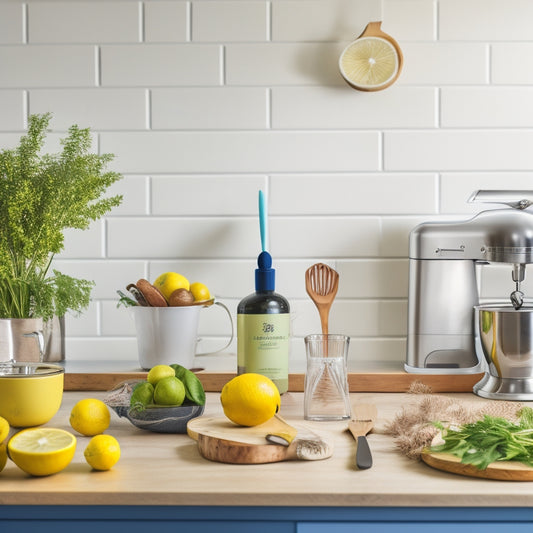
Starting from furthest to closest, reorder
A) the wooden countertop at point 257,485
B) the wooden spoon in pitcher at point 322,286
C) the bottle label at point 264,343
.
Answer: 1. the wooden spoon in pitcher at point 322,286
2. the bottle label at point 264,343
3. the wooden countertop at point 257,485

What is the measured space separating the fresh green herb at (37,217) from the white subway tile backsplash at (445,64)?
2.33 ft

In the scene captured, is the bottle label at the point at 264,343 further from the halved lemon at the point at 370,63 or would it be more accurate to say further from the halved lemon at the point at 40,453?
the halved lemon at the point at 370,63

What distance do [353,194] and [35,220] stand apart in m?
0.67

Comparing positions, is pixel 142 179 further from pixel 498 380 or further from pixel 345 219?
pixel 498 380

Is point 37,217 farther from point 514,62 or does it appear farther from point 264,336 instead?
point 514,62

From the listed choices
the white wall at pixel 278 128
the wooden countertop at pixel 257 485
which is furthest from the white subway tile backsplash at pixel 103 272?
the wooden countertop at pixel 257 485

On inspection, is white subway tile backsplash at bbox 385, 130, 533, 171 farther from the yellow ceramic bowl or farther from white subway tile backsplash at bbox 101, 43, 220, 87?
the yellow ceramic bowl

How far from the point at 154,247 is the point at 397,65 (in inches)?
26.0

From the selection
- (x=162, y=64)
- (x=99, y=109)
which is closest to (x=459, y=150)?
(x=162, y=64)

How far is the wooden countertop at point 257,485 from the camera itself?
76 cm

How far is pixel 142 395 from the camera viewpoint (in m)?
1.02

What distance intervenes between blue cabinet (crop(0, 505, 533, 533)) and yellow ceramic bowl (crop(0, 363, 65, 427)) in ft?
0.81

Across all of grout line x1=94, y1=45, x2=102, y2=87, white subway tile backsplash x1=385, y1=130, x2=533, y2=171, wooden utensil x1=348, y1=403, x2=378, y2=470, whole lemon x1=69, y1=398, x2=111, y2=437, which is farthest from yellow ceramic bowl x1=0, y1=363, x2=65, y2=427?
white subway tile backsplash x1=385, y1=130, x2=533, y2=171

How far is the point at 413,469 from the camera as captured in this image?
0.85m
